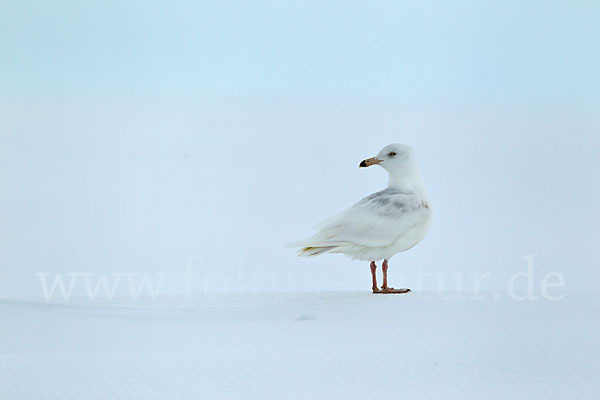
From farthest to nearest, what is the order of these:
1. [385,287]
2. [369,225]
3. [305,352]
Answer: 1. [385,287]
2. [369,225]
3. [305,352]

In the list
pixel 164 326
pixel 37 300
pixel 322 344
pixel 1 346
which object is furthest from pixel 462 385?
pixel 37 300

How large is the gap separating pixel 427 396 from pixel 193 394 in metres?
1.00

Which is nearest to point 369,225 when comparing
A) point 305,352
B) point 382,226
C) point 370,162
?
point 382,226

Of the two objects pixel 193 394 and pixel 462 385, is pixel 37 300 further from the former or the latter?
pixel 462 385

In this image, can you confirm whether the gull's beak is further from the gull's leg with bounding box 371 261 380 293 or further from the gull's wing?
the gull's leg with bounding box 371 261 380 293

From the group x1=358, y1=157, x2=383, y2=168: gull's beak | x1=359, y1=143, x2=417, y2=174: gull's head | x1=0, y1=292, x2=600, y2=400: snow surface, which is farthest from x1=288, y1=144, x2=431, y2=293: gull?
x1=0, y1=292, x2=600, y2=400: snow surface

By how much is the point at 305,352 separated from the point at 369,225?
1.50 metres

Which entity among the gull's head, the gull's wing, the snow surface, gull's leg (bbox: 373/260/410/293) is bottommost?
the snow surface

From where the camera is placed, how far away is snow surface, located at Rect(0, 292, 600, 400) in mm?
3459

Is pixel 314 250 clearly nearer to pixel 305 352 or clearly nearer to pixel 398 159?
A: pixel 398 159

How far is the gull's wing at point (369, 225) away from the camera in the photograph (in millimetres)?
5152

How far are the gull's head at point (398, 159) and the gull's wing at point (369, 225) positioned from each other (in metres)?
0.30

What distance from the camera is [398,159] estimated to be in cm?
547

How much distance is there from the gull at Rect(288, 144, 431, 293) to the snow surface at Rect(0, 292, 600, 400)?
1.43 ft
